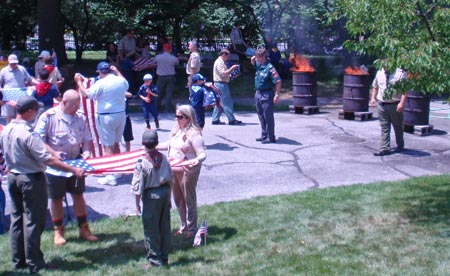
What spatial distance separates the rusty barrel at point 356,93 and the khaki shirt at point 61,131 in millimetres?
9434

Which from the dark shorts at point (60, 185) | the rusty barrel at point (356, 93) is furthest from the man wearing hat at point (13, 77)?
the rusty barrel at point (356, 93)

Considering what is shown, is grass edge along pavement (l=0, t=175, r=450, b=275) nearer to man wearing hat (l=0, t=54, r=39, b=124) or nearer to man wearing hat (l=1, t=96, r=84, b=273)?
man wearing hat (l=1, t=96, r=84, b=273)

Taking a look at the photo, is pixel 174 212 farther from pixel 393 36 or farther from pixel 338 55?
pixel 338 55

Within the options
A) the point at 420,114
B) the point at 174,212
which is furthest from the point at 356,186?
the point at 420,114

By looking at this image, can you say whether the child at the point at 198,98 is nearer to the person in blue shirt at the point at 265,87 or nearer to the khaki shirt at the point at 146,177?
the person in blue shirt at the point at 265,87

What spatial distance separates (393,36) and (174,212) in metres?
3.43

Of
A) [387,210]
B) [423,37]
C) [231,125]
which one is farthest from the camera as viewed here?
[231,125]

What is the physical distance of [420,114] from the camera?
13.8m

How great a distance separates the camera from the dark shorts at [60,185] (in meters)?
6.98

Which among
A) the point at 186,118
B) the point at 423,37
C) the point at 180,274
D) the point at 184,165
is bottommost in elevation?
the point at 180,274

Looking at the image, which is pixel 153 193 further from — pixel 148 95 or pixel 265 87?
pixel 148 95

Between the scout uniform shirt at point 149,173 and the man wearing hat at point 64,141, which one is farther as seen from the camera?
the man wearing hat at point 64,141

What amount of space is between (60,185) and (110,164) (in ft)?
1.99

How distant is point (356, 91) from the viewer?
15.3 m
